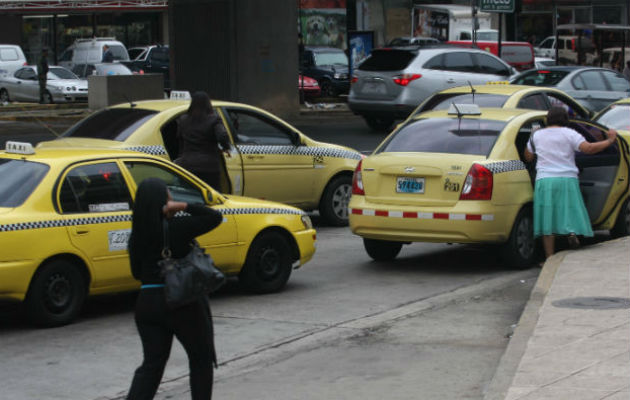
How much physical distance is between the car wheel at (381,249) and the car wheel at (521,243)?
1321 millimetres

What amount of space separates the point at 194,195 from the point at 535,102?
7.15m

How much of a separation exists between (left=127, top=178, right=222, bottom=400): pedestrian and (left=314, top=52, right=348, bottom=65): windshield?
33310mm

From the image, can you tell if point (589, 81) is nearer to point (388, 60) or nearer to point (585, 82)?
point (585, 82)

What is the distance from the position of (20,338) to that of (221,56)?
67.9 ft

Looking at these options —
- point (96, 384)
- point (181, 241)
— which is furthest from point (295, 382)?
point (181, 241)

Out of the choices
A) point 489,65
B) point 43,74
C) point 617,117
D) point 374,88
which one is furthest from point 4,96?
point 617,117

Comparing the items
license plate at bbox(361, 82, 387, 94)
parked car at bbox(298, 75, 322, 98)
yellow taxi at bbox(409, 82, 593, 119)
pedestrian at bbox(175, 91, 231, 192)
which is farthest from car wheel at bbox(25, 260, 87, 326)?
parked car at bbox(298, 75, 322, 98)

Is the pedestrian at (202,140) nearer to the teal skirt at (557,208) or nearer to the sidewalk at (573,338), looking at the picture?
the teal skirt at (557,208)

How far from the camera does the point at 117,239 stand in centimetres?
923

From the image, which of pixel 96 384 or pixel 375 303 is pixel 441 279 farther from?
pixel 96 384

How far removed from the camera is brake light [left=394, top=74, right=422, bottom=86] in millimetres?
24688

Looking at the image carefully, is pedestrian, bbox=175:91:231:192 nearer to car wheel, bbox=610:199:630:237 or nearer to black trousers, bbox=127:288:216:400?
car wheel, bbox=610:199:630:237

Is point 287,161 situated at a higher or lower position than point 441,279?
higher

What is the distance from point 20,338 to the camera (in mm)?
8664
